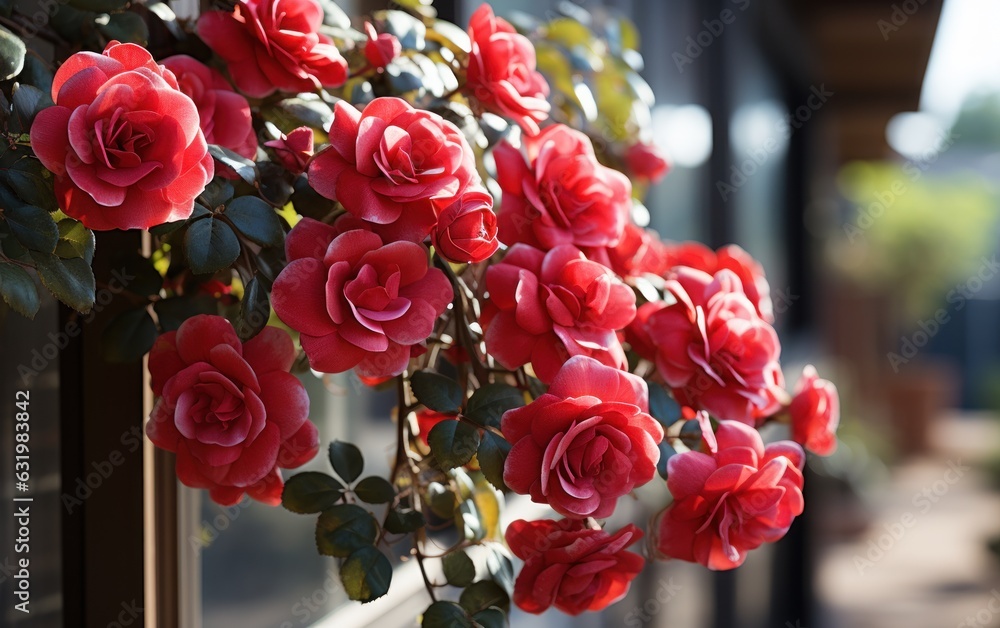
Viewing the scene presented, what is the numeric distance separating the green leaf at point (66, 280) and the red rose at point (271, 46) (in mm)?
179

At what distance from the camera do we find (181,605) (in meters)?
0.77

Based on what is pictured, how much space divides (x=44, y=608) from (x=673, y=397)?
50cm

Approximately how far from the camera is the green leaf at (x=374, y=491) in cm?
61

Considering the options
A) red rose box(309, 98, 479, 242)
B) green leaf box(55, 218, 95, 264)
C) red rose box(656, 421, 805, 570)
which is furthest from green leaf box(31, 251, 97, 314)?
red rose box(656, 421, 805, 570)

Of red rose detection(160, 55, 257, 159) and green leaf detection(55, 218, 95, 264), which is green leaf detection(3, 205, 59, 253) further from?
red rose detection(160, 55, 257, 159)

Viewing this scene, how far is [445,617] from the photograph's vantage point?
0.60 meters

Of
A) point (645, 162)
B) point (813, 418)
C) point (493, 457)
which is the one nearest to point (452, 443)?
point (493, 457)

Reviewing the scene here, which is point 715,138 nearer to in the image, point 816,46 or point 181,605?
point 181,605
